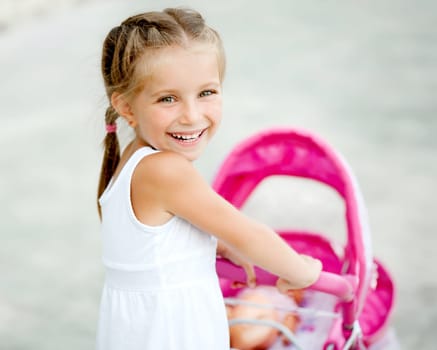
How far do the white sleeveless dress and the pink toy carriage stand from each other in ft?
0.54

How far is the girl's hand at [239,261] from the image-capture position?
154 cm

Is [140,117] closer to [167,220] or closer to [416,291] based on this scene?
[167,220]

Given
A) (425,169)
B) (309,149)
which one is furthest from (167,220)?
(425,169)

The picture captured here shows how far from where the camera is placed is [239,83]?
429 cm

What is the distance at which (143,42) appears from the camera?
1.36 m

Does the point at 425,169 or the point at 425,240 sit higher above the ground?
the point at 425,169

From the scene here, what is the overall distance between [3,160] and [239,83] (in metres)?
1.37

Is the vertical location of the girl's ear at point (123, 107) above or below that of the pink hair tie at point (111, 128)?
below

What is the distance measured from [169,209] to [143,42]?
0.29 m

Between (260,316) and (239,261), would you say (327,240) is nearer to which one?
(260,316)

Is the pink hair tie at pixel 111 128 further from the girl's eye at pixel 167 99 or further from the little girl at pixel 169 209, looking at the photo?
the girl's eye at pixel 167 99

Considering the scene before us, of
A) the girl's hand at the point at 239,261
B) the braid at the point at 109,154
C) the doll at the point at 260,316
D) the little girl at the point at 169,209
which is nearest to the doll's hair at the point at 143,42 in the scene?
the little girl at the point at 169,209

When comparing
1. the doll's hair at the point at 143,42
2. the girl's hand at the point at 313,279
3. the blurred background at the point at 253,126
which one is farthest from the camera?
the blurred background at the point at 253,126

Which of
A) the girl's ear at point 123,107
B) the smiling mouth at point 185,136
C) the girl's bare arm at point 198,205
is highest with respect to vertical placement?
the girl's ear at point 123,107
